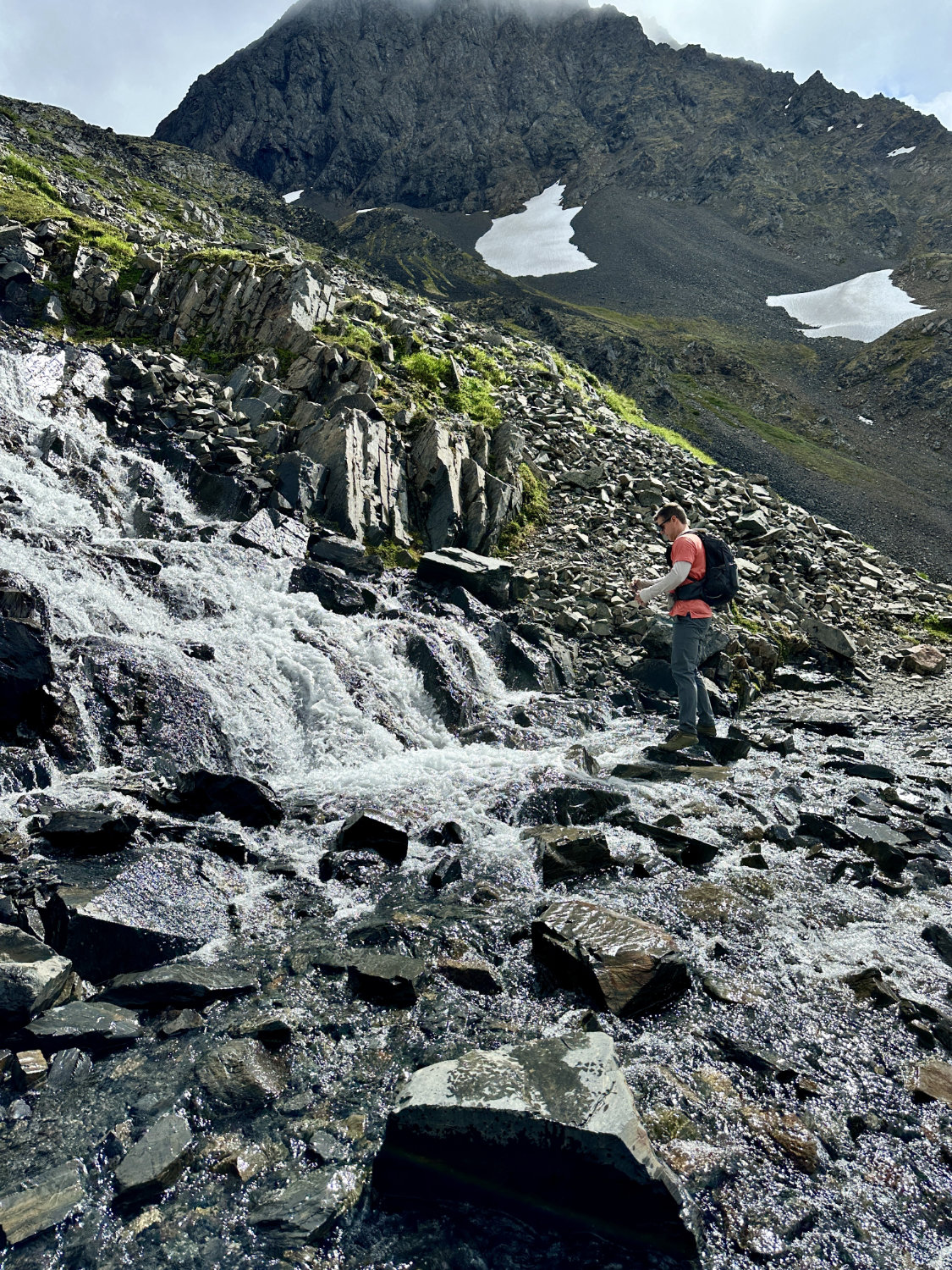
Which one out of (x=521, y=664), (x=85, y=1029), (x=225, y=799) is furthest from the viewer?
(x=521, y=664)

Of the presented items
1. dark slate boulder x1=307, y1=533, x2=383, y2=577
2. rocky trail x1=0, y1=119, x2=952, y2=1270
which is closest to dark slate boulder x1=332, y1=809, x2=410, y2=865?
rocky trail x1=0, y1=119, x2=952, y2=1270

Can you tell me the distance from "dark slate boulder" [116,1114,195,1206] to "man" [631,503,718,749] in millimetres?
9479

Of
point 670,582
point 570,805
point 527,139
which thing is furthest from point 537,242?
point 570,805

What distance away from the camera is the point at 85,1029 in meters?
5.20

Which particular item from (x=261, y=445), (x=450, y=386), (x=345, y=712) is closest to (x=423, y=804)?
(x=345, y=712)

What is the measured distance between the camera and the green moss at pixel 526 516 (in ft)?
64.6

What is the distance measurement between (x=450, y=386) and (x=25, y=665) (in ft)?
61.1

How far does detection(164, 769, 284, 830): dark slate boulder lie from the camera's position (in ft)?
28.8

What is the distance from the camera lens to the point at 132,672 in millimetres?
10523

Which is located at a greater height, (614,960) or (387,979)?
(614,960)

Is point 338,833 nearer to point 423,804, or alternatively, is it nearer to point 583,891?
point 423,804

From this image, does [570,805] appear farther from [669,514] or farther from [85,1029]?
[85,1029]

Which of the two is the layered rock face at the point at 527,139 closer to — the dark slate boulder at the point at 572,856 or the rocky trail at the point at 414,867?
the rocky trail at the point at 414,867

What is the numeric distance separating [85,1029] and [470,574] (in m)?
12.4
